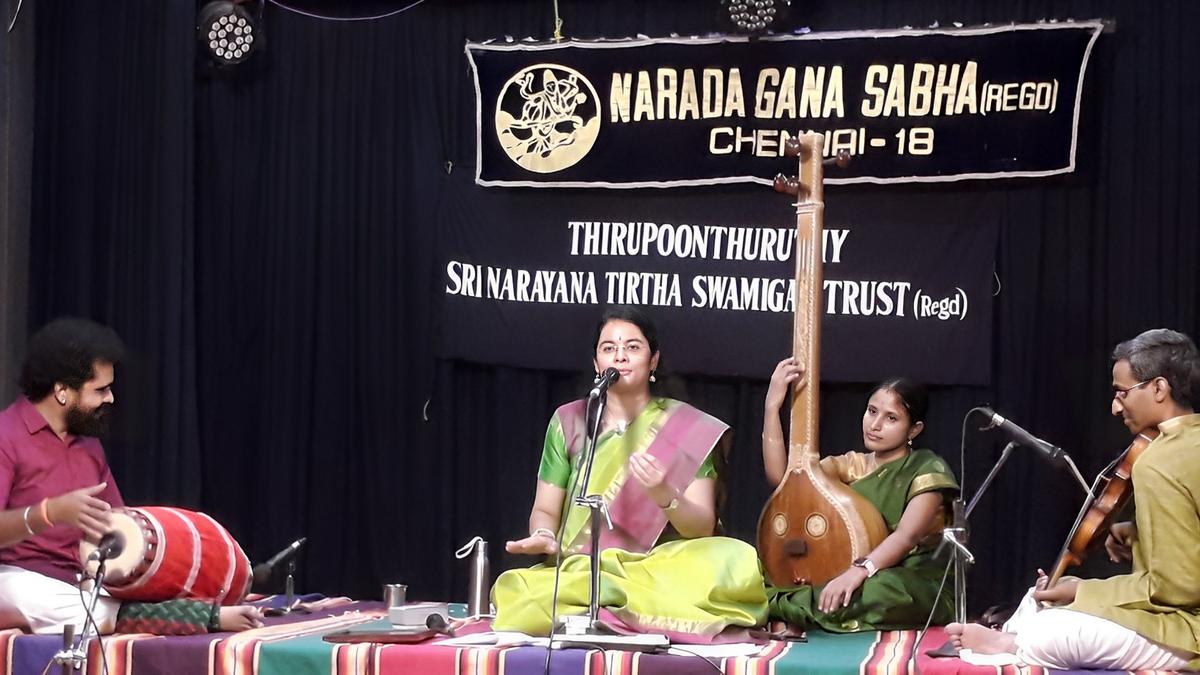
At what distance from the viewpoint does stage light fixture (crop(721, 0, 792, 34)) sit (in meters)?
5.72

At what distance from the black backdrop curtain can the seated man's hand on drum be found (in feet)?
3.85

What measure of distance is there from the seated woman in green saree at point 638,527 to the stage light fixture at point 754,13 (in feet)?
4.29

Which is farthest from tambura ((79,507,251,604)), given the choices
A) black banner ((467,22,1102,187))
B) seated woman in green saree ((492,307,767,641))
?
black banner ((467,22,1102,187))

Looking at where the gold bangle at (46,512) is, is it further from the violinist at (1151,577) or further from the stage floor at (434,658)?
the violinist at (1151,577)

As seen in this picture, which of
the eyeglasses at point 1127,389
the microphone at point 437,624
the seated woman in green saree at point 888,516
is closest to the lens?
the eyeglasses at point 1127,389

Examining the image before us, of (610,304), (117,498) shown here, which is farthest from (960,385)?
(117,498)

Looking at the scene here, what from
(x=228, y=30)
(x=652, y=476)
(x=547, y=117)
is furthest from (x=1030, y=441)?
(x=228, y=30)

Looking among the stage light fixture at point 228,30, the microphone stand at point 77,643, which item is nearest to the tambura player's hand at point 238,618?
the microphone stand at point 77,643

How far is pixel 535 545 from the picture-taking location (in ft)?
15.5

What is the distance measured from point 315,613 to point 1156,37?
12.0 feet

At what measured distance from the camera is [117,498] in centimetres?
500

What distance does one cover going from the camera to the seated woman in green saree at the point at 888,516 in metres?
4.90

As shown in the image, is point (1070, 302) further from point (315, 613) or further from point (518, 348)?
point (315, 613)

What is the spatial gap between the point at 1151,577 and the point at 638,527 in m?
1.66
